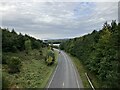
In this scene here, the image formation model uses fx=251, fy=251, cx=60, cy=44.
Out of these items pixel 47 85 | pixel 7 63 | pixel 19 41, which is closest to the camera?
pixel 47 85

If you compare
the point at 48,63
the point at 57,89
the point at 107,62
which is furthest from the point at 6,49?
the point at 107,62

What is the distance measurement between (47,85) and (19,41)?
49.1 m

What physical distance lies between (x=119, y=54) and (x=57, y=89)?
11.3 meters

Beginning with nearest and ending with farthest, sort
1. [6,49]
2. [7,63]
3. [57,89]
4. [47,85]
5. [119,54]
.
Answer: [119,54]
[57,89]
[47,85]
[7,63]
[6,49]

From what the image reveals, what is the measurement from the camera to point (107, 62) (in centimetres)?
3400

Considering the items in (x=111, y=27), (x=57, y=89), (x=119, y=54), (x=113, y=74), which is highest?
(x=111, y=27)

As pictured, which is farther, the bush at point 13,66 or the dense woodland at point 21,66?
the bush at point 13,66

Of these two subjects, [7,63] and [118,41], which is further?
[7,63]

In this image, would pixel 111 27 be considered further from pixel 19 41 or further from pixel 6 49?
pixel 19 41

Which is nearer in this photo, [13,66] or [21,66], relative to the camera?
[13,66]

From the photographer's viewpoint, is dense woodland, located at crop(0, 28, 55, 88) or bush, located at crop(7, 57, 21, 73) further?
bush, located at crop(7, 57, 21, 73)

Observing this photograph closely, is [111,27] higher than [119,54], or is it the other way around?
[111,27]

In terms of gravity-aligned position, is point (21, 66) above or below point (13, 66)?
below

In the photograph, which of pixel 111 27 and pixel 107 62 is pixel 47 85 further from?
pixel 111 27
